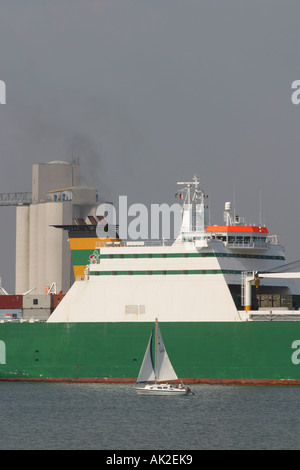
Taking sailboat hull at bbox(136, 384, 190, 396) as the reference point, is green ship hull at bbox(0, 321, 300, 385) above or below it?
above

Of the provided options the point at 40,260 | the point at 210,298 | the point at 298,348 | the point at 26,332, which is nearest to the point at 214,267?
the point at 210,298

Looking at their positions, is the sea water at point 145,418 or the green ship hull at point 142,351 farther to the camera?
the green ship hull at point 142,351

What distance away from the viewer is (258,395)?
4453 cm

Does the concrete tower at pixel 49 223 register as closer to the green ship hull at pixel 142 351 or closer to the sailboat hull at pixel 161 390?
the green ship hull at pixel 142 351

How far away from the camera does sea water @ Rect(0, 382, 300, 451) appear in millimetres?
34781

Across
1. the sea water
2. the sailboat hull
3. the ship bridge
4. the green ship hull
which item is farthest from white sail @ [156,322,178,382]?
the ship bridge

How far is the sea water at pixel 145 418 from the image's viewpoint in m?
34.8

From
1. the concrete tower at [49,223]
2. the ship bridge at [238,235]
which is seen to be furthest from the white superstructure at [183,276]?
the concrete tower at [49,223]

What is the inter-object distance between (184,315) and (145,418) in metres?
9.85

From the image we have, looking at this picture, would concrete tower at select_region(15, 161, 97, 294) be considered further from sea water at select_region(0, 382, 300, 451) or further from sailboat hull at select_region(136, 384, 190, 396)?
sailboat hull at select_region(136, 384, 190, 396)

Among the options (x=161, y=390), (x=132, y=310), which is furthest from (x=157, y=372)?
(x=132, y=310)

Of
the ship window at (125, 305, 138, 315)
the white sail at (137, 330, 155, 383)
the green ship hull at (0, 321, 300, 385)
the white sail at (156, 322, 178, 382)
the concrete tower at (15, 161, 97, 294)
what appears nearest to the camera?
the white sail at (137, 330, 155, 383)

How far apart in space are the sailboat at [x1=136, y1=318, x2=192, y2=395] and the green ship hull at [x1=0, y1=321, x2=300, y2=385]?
1.51 meters
